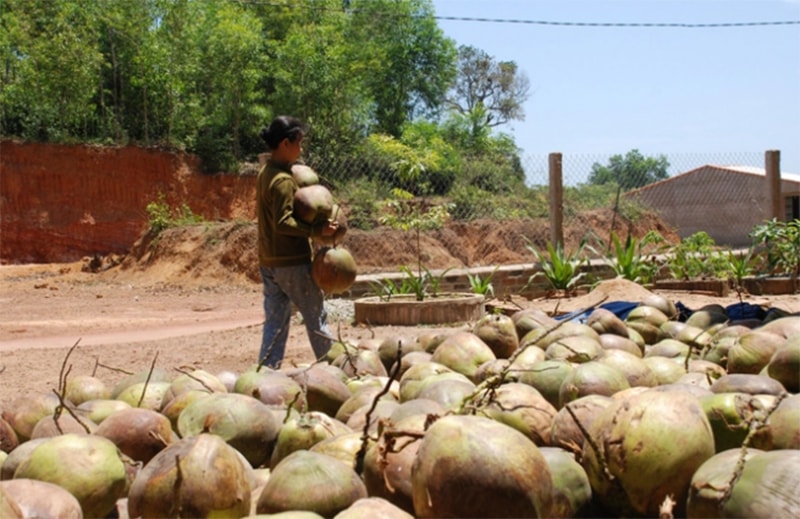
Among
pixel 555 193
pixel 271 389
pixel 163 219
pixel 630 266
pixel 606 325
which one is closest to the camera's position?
pixel 271 389

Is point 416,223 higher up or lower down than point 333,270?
higher up

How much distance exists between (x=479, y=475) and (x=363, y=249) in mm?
18559

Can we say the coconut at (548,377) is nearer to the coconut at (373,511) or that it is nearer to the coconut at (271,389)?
the coconut at (271,389)

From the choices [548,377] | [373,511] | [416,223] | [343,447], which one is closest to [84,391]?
[343,447]

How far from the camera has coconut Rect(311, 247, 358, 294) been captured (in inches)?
235

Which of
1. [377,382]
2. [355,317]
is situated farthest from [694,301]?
[377,382]

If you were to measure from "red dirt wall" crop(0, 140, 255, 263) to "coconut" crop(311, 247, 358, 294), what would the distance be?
2173 cm

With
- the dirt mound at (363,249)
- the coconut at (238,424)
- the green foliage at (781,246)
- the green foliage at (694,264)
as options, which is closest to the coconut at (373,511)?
the coconut at (238,424)

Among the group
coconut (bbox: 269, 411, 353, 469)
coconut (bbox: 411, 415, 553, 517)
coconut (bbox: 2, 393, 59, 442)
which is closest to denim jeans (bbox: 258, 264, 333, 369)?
coconut (bbox: 2, 393, 59, 442)

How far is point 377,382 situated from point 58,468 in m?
1.65

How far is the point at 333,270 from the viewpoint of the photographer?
5.98 m

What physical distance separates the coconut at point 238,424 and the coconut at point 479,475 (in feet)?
2.90

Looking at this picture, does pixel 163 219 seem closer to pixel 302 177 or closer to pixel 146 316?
pixel 146 316

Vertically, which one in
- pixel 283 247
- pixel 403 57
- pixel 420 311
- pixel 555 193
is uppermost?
pixel 403 57
